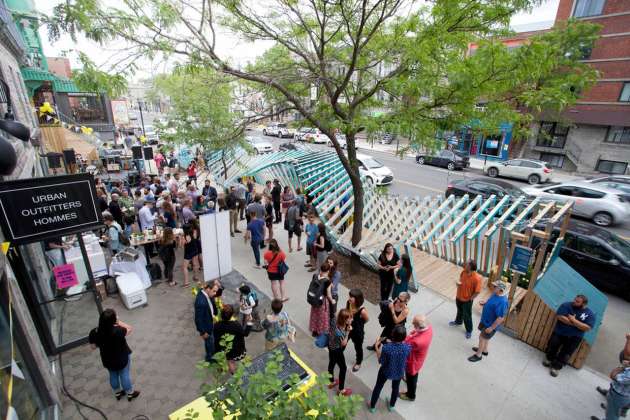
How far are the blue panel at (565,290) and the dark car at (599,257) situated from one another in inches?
91.3

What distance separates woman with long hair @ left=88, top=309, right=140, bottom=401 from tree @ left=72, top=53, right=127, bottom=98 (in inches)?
136

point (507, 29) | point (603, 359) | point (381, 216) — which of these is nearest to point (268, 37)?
point (507, 29)

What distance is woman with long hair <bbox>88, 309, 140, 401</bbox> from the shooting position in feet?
14.1

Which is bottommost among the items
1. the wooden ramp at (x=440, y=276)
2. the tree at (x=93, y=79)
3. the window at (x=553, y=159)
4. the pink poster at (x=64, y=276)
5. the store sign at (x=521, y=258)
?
the wooden ramp at (x=440, y=276)

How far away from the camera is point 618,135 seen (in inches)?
856

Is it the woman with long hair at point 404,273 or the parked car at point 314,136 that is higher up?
the parked car at point 314,136

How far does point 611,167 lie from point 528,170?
26.5 ft

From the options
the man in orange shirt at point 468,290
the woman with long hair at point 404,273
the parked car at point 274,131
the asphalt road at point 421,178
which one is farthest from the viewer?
the parked car at point 274,131

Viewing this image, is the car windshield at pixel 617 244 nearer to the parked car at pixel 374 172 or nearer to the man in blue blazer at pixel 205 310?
the man in blue blazer at pixel 205 310

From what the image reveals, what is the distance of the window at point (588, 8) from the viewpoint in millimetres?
21375

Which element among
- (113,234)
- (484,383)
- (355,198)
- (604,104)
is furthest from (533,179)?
(113,234)

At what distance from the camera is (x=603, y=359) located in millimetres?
5867

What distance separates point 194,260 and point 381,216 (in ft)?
17.5

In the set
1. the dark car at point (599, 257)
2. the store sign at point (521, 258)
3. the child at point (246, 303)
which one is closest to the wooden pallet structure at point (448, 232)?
the store sign at point (521, 258)
